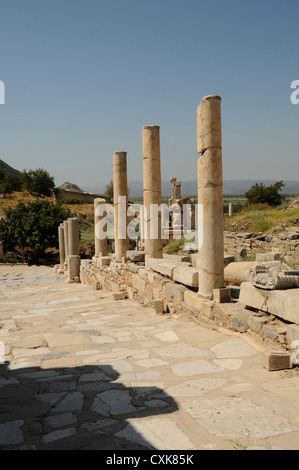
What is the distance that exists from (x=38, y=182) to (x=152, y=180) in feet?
136

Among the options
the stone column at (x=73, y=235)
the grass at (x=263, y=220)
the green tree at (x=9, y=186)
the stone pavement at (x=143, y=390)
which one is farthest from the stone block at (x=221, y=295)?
the green tree at (x=9, y=186)

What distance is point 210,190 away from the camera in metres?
6.60

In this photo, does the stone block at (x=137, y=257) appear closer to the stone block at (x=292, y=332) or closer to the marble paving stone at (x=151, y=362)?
the marble paving stone at (x=151, y=362)

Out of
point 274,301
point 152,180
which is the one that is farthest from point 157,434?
point 152,180

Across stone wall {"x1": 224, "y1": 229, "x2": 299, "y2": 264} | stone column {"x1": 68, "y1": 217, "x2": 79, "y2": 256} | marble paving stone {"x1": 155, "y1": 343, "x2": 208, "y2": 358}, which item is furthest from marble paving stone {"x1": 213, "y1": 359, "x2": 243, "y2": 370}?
stone column {"x1": 68, "y1": 217, "x2": 79, "y2": 256}

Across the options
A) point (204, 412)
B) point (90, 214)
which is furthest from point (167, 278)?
point (90, 214)

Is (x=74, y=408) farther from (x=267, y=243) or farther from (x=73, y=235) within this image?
(x=267, y=243)

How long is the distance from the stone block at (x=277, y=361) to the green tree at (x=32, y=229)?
68.6 feet

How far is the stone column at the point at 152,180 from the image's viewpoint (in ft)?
31.4

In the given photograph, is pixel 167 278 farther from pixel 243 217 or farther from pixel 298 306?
pixel 243 217

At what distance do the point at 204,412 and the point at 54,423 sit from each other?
4.18 ft

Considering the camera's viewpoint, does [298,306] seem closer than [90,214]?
Yes
